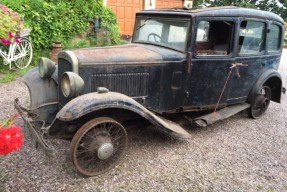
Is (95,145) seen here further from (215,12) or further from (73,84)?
(215,12)

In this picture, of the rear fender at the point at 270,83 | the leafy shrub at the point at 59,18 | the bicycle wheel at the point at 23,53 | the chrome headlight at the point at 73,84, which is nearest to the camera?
the chrome headlight at the point at 73,84

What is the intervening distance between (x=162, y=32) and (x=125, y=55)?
898 mm

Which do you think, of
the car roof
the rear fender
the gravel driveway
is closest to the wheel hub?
the gravel driveway

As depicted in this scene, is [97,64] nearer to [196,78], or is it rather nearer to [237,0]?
[196,78]

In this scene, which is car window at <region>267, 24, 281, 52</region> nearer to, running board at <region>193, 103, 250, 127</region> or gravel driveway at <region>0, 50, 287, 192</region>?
running board at <region>193, 103, 250, 127</region>

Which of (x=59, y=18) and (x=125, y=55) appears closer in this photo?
(x=125, y=55)

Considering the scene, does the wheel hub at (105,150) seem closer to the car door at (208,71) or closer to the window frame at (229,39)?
the car door at (208,71)

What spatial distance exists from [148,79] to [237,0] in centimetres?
2354

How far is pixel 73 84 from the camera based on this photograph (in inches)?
119

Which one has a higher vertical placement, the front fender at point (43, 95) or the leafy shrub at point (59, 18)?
the leafy shrub at point (59, 18)

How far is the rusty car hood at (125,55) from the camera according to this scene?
11.2 feet

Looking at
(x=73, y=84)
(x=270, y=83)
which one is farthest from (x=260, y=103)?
(x=73, y=84)

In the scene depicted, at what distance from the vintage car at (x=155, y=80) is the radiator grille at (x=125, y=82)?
0.04ft

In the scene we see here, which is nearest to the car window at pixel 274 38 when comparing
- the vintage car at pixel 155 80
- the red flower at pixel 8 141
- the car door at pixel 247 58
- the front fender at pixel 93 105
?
the vintage car at pixel 155 80
